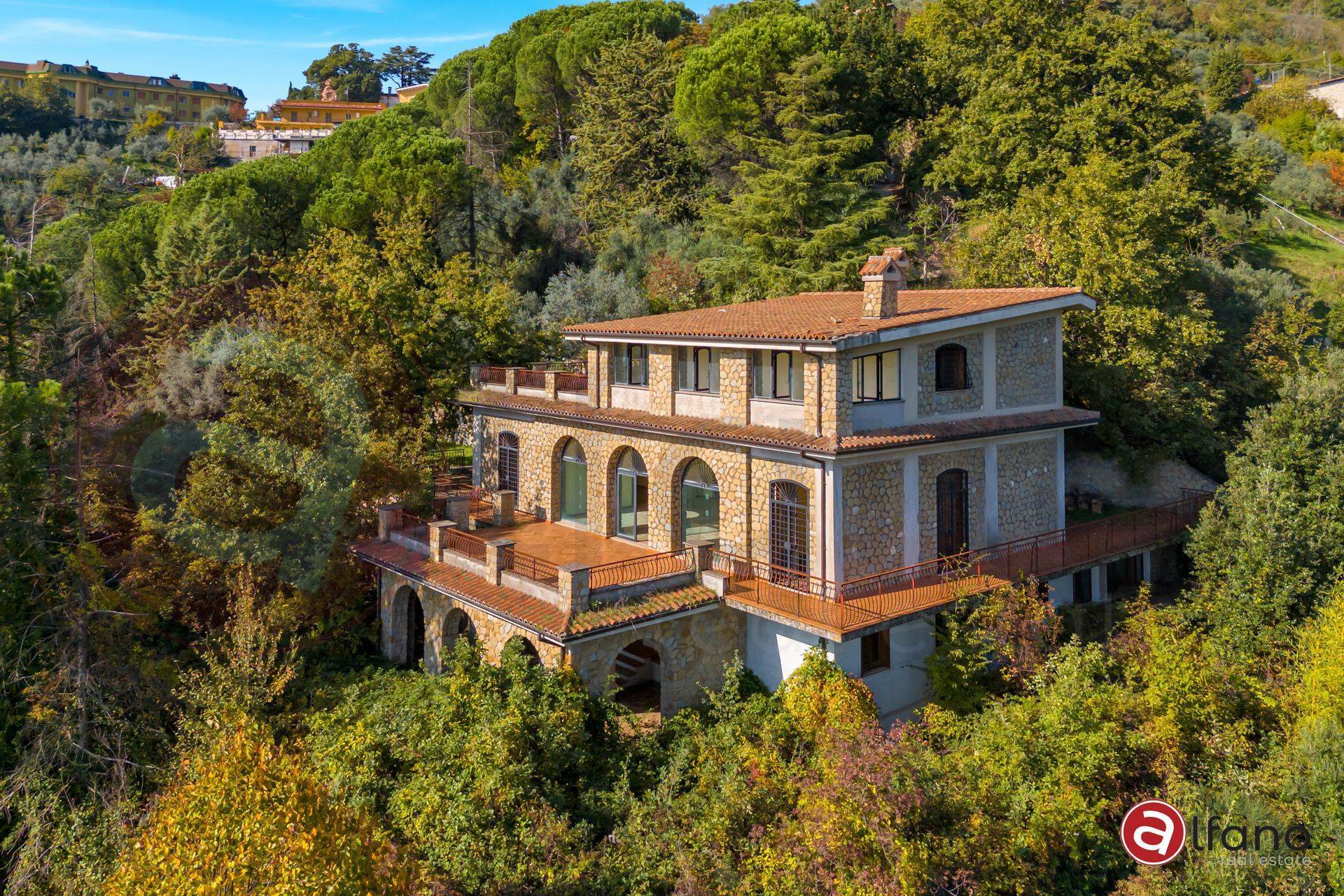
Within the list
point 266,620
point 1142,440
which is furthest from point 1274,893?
point 266,620

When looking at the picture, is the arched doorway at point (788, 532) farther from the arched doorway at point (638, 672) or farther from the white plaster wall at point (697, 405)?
the arched doorway at point (638, 672)

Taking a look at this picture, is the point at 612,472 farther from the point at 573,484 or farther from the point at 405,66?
the point at 405,66

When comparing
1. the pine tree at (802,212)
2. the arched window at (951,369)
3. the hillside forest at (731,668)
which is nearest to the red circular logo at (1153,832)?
the hillside forest at (731,668)

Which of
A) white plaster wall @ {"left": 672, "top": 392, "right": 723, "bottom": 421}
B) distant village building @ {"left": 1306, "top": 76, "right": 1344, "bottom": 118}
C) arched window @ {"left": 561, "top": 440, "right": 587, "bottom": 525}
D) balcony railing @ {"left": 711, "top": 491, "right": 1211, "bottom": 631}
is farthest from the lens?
distant village building @ {"left": 1306, "top": 76, "right": 1344, "bottom": 118}

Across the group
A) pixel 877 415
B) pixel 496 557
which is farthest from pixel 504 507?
pixel 877 415

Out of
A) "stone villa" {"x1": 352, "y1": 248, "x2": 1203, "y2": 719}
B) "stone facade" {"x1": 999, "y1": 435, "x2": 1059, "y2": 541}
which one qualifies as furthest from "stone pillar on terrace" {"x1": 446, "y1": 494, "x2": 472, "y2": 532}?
"stone facade" {"x1": 999, "y1": 435, "x2": 1059, "y2": 541}

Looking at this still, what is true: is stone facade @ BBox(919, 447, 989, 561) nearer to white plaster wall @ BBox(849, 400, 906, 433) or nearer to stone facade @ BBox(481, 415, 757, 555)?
white plaster wall @ BBox(849, 400, 906, 433)

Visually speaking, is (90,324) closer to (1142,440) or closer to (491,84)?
(1142,440)

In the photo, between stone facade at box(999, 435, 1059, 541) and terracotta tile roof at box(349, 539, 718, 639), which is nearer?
terracotta tile roof at box(349, 539, 718, 639)
